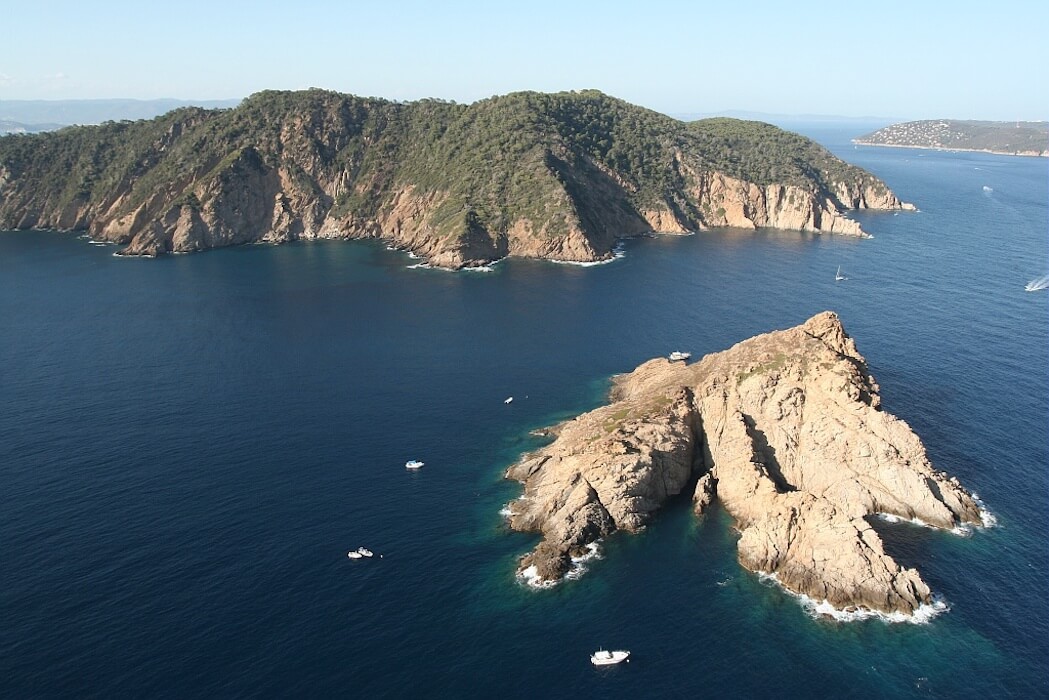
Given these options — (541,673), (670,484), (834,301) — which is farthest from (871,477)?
(834,301)

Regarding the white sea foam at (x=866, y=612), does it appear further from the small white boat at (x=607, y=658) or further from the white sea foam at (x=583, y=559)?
the white sea foam at (x=583, y=559)

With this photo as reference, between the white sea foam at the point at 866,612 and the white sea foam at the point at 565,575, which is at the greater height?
the white sea foam at the point at 565,575

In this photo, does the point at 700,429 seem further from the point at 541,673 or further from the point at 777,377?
the point at 541,673

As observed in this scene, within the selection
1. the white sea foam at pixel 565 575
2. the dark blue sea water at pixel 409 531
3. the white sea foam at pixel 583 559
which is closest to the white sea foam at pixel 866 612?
the dark blue sea water at pixel 409 531

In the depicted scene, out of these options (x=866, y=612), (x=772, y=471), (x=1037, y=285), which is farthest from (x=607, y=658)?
(x=1037, y=285)

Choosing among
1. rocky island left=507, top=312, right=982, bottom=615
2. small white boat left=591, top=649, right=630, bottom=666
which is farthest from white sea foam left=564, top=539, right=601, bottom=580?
small white boat left=591, top=649, right=630, bottom=666

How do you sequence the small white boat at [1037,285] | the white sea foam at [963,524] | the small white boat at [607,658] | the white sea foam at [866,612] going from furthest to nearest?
the small white boat at [1037,285] < the white sea foam at [963,524] < the white sea foam at [866,612] < the small white boat at [607,658]

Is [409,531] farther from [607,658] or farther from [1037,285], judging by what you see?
[1037,285]
